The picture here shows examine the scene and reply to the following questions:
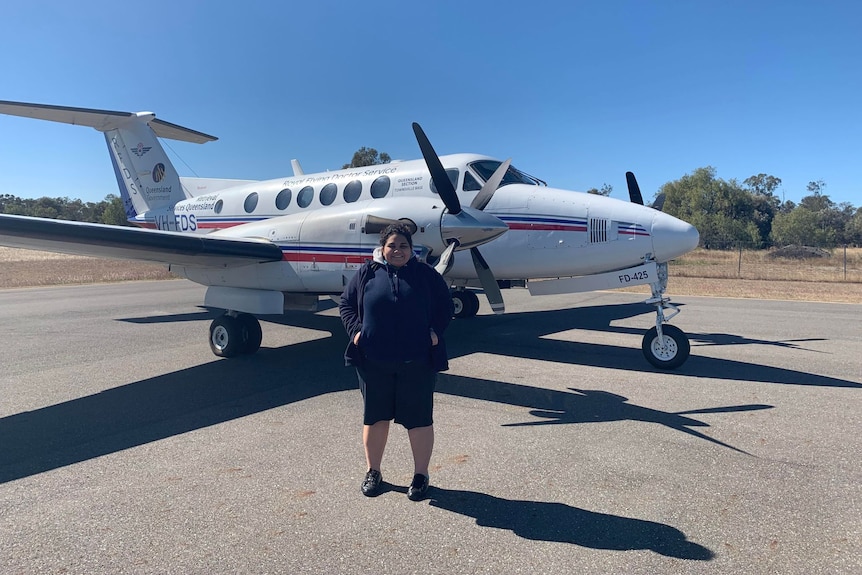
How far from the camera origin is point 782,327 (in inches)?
457

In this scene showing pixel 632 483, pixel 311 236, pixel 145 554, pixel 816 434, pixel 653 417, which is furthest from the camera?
pixel 311 236

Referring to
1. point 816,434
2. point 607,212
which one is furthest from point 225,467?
point 607,212

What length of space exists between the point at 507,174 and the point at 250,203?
234 inches

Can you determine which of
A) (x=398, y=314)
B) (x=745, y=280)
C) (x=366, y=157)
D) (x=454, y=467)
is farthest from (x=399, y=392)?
(x=366, y=157)

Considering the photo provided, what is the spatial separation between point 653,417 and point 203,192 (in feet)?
44.3

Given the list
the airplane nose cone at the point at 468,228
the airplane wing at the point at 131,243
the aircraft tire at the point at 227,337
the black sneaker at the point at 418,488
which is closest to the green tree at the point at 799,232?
the airplane nose cone at the point at 468,228

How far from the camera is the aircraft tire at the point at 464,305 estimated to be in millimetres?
13258

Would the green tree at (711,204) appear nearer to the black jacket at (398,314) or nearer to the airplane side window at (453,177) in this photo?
the airplane side window at (453,177)

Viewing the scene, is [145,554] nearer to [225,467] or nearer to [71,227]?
[225,467]

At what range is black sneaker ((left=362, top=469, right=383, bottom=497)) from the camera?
384cm

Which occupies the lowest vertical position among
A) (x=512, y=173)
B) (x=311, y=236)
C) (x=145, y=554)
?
(x=145, y=554)

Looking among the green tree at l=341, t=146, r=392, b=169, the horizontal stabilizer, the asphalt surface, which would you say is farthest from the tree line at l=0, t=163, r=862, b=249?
the asphalt surface

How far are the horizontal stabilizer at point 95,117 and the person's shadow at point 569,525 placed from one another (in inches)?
519

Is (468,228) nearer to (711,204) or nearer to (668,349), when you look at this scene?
(668,349)
